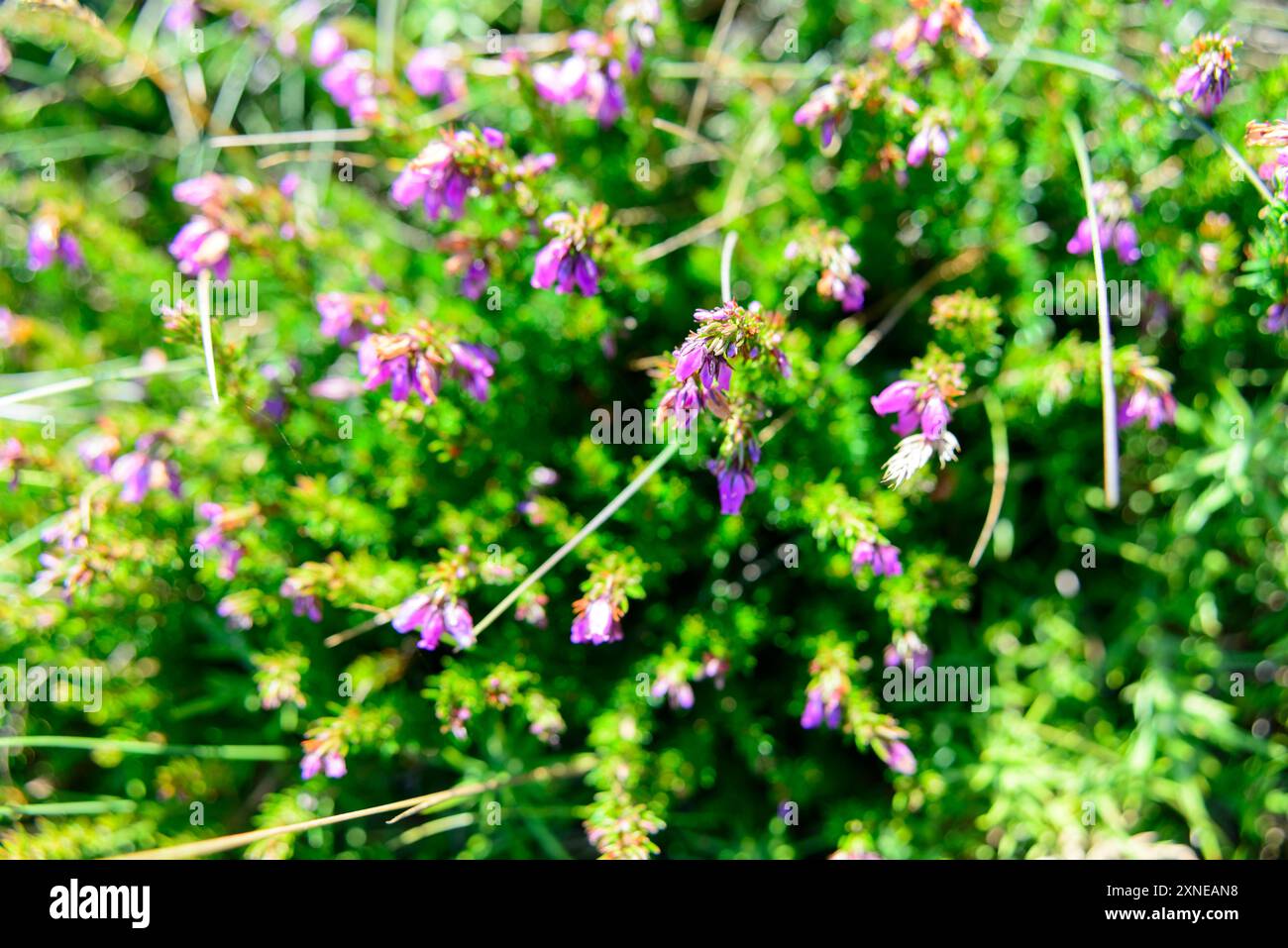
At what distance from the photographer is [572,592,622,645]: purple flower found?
2689 mm

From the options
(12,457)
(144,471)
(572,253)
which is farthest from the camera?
(12,457)

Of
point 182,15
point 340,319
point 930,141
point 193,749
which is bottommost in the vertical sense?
point 193,749

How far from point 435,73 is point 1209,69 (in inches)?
109

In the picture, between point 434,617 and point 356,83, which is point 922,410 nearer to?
point 434,617

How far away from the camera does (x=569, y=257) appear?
2.79m

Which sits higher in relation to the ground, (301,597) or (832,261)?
(832,261)

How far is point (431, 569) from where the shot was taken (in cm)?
289

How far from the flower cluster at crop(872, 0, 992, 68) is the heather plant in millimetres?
24

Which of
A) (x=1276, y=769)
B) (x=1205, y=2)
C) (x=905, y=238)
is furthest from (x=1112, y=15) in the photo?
(x=1276, y=769)

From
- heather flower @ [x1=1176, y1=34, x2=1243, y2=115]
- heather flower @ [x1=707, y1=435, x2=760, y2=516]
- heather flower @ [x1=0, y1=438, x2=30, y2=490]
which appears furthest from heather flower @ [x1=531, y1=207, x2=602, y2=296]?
heather flower @ [x1=0, y1=438, x2=30, y2=490]

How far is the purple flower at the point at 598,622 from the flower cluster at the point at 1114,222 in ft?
6.62

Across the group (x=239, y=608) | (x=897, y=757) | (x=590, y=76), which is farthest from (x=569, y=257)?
(x=897, y=757)
